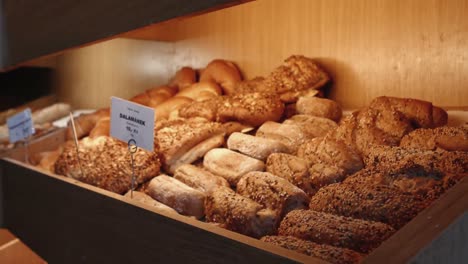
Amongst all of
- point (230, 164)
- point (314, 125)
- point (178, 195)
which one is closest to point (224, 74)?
point (314, 125)

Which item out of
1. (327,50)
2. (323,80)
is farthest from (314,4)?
(323,80)

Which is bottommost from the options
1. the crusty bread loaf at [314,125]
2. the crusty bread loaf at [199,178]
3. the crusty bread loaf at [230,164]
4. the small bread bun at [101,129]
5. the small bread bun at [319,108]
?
the small bread bun at [101,129]

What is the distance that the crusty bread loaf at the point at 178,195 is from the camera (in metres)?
1.74

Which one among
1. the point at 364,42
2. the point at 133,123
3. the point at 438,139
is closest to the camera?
the point at 438,139

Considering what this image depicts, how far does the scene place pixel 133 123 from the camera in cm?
169

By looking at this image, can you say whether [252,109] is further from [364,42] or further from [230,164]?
[364,42]

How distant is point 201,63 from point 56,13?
1.35 m

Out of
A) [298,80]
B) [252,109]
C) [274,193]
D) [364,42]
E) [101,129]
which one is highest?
[364,42]

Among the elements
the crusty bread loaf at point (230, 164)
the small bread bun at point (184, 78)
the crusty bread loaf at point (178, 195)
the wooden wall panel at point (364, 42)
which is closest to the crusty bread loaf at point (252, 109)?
the crusty bread loaf at point (230, 164)

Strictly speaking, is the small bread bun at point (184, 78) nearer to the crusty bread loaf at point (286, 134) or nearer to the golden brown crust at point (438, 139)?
the crusty bread loaf at point (286, 134)

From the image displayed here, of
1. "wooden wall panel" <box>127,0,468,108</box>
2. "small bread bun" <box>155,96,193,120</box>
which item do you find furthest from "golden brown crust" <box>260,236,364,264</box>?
"small bread bun" <box>155,96,193,120</box>

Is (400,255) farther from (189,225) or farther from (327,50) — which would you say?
(327,50)

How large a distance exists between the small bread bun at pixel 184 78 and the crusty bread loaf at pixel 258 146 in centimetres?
118

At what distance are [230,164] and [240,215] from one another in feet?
1.52
